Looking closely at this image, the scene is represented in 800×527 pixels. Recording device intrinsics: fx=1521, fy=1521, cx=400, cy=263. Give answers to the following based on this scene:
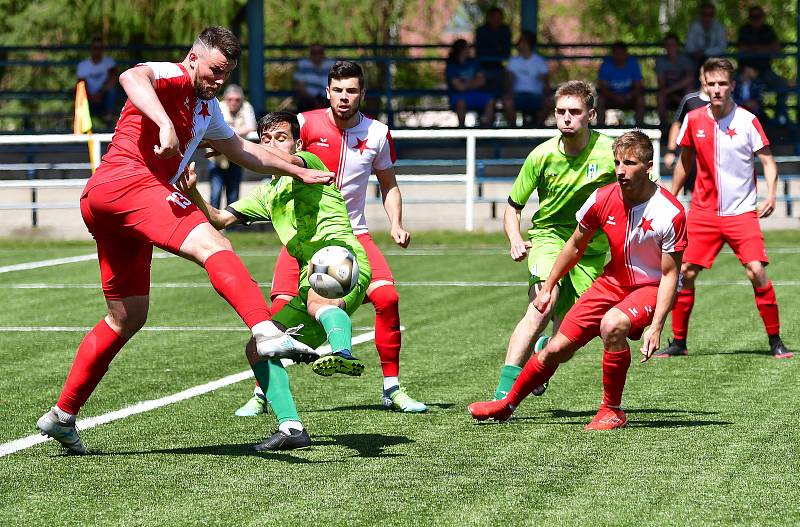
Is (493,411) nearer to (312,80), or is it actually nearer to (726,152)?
(726,152)

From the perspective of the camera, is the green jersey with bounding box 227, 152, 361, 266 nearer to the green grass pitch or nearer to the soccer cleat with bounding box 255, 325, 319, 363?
the green grass pitch

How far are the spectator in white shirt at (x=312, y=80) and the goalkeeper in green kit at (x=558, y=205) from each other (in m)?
15.0

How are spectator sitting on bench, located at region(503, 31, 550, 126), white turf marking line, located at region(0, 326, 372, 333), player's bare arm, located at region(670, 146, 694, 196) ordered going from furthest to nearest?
spectator sitting on bench, located at region(503, 31, 550, 126), white turf marking line, located at region(0, 326, 372, 333), player's bare arm, located at region(670, 146, 694, 196)

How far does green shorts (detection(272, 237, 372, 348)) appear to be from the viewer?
7527 millimetres

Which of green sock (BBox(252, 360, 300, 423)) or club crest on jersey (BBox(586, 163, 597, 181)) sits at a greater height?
club crest on jersey (BBox(586, 163, 597, 181))

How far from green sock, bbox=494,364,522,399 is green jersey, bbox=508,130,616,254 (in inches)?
30.3

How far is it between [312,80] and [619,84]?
16.1 feet

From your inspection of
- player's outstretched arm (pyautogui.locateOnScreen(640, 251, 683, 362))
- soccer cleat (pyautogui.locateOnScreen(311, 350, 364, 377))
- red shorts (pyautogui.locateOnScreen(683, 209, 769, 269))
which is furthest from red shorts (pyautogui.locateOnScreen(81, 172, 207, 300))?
red shorts (pyautogui.locateOnScreen(683, 209, 769, 269))

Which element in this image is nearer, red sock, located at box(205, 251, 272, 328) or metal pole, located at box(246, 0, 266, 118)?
red sock, located at box(205, 251, 272, 328)

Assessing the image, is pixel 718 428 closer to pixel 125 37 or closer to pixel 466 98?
pixel 466 98

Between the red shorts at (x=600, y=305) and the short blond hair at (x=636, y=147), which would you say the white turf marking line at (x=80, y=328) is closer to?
the red shorts at (x=600, y=305)

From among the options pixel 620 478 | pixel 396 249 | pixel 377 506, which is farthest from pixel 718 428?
pixel 396 249

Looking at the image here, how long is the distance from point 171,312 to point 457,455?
21.2ft

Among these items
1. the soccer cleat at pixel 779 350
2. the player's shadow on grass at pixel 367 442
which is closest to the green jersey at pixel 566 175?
the player's shadow on grass at pixel 367 442
